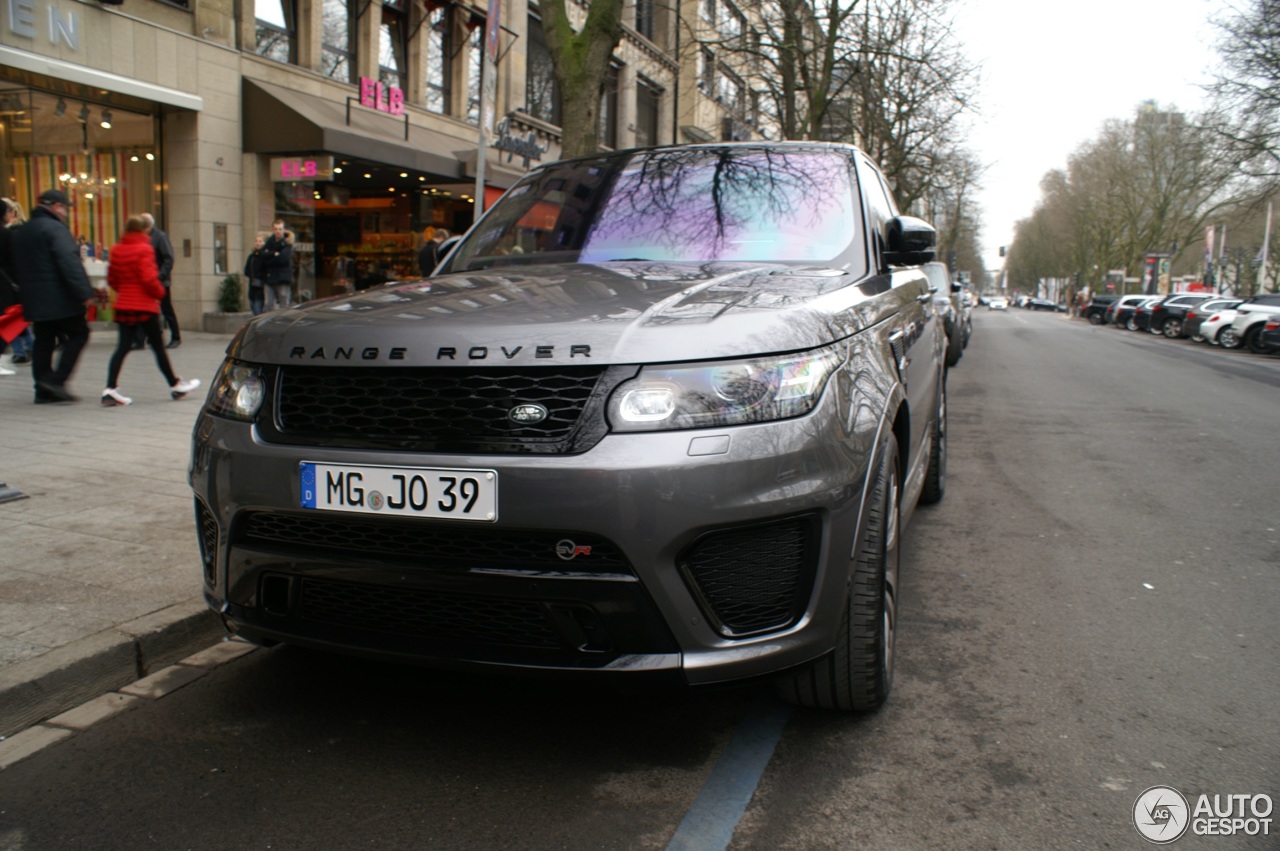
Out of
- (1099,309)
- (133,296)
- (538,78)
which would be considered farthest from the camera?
(1099,309)

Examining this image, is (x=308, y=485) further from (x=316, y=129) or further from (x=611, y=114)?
(x=611, y=114)

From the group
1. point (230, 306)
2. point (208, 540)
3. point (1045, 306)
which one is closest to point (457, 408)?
point (208, 540)

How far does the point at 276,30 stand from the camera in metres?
17.2

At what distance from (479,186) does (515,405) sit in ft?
18.9

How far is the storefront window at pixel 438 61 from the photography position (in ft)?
67.9

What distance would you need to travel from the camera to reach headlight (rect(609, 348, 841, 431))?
231 centimetres

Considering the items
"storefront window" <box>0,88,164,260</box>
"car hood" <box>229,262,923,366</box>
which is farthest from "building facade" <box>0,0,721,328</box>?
"car hood" <box>229,262,923,366</box>

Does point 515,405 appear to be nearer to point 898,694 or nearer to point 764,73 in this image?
point 898,694

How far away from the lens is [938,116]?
3309 cm

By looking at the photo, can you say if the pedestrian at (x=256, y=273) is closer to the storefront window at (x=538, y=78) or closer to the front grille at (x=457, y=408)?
the storefront window at (x=538, y=78)

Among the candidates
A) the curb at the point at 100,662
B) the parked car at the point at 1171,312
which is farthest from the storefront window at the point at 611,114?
the curb at the point at 100,662

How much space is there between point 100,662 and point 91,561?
1101 mm

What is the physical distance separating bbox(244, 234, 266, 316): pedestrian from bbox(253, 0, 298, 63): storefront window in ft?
11.0

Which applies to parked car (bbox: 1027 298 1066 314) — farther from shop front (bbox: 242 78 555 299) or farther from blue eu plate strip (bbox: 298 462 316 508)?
blue eu plate strip (bbox: 298 462 316 508)
